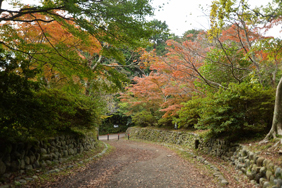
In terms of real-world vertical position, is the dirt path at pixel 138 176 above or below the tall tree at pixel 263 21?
below

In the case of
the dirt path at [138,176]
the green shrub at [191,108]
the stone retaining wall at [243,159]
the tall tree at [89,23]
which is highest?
the tall tree at [89,23]

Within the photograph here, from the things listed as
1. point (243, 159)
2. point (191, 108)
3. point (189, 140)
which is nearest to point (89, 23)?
point (243, 159)

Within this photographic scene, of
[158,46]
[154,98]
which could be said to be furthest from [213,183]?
[158,46]

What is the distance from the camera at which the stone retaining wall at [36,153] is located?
3908 mm

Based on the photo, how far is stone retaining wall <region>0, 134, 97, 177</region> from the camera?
3908mm

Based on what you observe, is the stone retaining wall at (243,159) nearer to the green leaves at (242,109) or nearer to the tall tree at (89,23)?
the green leaves at (242,109)

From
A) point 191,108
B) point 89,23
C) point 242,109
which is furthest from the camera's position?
point 191,108

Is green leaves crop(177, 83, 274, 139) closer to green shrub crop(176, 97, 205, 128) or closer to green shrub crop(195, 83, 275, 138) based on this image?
green shrub crop(195, 83, 275, 138)

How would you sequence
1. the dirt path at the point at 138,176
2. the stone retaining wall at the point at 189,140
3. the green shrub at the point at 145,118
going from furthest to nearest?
the green shrub at the point at 145,118 < the stone retaining wall at the point at 189,140 < the dirt path at the point at 138,176

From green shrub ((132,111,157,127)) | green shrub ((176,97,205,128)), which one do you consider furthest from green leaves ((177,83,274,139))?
green shrub ((132,111,157,127))

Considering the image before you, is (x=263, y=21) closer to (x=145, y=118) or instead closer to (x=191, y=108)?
(x=191, y=108)

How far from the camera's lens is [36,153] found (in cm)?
482

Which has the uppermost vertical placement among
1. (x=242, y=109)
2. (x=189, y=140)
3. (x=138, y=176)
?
(x=242, y=109)

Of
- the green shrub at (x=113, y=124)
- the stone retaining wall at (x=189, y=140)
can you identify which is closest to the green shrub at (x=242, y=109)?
the stone retaining wall at (x=189, y=140)
